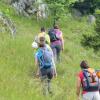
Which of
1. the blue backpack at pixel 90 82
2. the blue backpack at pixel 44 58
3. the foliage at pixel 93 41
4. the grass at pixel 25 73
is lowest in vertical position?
the foliage at pixel 93 41

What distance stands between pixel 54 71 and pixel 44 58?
498 mm

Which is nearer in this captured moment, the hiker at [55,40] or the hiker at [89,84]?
the hiker at [89,84]

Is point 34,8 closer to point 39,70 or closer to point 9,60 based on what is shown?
point 9,60

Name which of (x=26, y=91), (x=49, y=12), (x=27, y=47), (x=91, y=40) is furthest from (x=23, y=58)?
(x=49, y=12)

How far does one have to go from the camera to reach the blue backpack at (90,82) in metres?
11.9

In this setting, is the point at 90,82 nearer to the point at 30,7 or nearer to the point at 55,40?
the point at 55,40

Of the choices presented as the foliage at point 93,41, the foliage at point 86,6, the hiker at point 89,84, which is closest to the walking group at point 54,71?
the hiker at point 89,84

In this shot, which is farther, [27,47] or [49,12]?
[49,12]

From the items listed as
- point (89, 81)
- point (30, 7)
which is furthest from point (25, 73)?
point (30, 7)

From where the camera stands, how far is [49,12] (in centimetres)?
4406

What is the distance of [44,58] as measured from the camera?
14078mm

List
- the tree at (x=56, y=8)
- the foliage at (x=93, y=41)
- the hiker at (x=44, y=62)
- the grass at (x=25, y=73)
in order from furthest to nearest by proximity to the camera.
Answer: the tree at (x=56, y=8), the foliage at (x=93, y=41), the hiker at (x=44, y=62), the grass at (x=25, y=73)

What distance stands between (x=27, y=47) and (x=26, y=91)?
32.7 feet

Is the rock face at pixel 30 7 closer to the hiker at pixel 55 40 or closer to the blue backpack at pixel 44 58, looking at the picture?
the hiker at pixel 55 40
